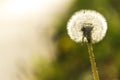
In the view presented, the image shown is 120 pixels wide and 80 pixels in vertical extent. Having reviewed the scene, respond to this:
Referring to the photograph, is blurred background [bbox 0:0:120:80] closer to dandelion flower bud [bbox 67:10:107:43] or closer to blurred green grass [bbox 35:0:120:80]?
blurred green grass [bbox 35:0:120:80]

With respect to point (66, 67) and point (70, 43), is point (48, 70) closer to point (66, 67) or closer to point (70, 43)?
point (66, 67)

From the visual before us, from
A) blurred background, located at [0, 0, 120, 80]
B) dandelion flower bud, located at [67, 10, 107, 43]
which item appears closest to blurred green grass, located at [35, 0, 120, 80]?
blurred background, located at [0, 0, 120, 80]

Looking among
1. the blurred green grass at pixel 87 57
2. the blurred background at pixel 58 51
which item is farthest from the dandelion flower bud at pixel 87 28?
the blurred green grass at pixel 87 57

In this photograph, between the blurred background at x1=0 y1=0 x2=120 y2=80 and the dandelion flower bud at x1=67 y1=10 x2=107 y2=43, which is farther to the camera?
the blurred background at x1=0 y1=0 x2=120 y2=80

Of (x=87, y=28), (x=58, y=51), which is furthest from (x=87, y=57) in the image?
(x=87, y=28)

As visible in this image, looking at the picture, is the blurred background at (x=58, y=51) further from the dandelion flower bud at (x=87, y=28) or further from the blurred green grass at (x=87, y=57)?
the dandelion flower bud at (x=87, y=28)

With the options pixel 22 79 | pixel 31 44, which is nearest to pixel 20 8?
pixel 31 44
